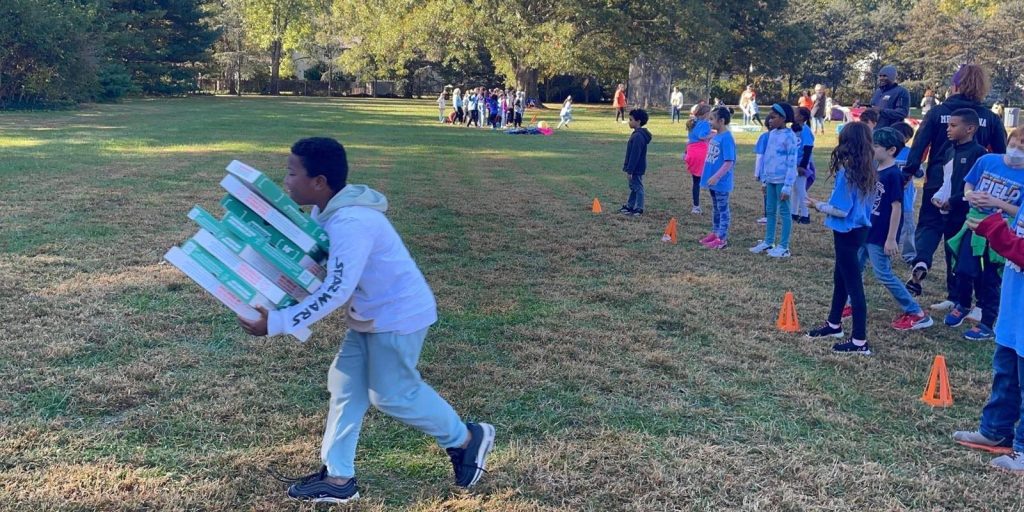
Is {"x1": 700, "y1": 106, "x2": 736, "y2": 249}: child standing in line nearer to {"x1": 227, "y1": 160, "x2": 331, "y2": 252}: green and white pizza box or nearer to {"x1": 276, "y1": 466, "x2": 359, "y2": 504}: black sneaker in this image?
{"x1": 276, "y1": 466, "x2": 359, "y2": 504}: black sneaker

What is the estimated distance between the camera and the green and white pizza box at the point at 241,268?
2.98 m

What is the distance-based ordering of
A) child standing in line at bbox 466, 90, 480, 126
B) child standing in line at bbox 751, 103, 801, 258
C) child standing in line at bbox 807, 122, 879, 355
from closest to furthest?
1. child standing in line at bbox 807, 122, 879, 355
2. child standing in line at bbox 751, 103, 801, 258
3. child standing in line at bbox 466, 90, 480, 126

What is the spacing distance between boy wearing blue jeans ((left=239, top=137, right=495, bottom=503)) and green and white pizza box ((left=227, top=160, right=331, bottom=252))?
6 centimetres

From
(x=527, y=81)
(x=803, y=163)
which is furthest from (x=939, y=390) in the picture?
(x=527, y=81)

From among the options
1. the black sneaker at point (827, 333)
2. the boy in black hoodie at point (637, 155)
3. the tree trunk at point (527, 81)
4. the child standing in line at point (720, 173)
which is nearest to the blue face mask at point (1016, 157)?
the black sneaker at point (827, 333)

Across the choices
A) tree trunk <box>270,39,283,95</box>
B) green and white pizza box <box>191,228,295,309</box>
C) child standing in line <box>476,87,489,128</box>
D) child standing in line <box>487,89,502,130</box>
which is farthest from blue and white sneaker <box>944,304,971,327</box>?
tree trunk <box>270,39,283,95</box>

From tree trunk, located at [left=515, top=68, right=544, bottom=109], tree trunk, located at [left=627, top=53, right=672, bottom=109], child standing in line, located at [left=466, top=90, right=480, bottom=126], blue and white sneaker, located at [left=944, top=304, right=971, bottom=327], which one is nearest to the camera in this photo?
blue and white sneaker, located at [left=944, top=304, right=971, bottom=327]

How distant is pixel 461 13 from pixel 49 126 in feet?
72.1

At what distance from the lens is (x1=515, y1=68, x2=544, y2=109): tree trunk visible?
45156 mm

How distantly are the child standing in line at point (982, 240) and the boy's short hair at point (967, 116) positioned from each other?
0.62m

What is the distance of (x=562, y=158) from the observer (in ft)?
61.7

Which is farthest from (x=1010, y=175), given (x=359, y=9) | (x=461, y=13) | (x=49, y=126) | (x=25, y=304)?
(x=359, y=9)

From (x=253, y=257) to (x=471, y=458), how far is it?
1.36 meters

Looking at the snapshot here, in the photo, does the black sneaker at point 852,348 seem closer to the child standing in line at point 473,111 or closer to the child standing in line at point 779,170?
the child standing in line at point 779,170
